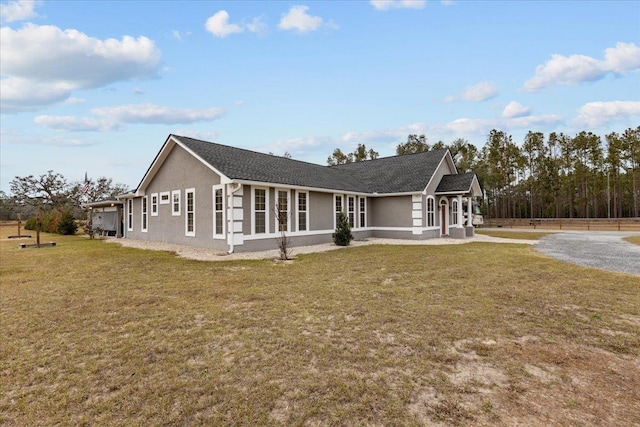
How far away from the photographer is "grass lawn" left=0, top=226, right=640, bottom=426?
2637mm

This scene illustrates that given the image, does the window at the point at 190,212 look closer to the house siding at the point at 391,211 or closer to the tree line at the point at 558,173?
the house siding at the point at 391,211

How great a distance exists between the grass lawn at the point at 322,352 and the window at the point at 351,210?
1154cm

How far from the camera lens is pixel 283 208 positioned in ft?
48.7

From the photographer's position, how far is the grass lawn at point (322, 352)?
264cm

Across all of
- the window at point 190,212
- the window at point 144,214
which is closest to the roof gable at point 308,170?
the window at point 144,214

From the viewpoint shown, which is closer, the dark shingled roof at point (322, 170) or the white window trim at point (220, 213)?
the white window trim at point (220, 213)

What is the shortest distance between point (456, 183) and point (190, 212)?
16466mm

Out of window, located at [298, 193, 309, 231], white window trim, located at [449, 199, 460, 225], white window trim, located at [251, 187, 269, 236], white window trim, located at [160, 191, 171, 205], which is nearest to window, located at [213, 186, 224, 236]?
white window trim, located at [251, 187, 269, 236]

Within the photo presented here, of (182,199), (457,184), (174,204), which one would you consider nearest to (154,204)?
(174,204)

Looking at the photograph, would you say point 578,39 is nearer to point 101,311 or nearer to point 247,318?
point 247,318

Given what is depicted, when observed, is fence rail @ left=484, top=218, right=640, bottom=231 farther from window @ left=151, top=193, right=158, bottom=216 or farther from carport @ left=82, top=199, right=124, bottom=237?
carport @ left=82, top=199, right=124, bottom=237

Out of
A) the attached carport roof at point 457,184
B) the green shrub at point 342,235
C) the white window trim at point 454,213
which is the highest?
the attached carport roof at point 457,184

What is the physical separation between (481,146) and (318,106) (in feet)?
130

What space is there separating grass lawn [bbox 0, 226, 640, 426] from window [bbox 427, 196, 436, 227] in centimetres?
1233
